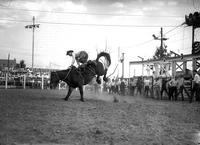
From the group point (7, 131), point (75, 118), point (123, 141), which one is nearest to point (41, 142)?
point (7, 131)

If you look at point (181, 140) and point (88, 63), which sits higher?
point (88, 63)

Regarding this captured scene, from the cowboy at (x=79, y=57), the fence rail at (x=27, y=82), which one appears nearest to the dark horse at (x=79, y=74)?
the cowboy at (x=79, y=57)

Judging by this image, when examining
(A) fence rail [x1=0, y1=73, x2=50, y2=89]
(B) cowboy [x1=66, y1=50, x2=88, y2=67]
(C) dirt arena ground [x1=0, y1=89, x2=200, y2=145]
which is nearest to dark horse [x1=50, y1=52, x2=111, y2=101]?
(B) cowboy [x1=66, y1=50, x2=88, y2=67]

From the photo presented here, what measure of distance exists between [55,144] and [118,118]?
3822mm

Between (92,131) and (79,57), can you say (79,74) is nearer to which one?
(79,57)

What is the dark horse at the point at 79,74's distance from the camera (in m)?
16.0

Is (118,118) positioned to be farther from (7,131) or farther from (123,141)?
(7,131)

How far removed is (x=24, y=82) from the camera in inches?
1451

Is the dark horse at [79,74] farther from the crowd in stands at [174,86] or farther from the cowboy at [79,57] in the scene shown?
the crowd in stands at [174,86]

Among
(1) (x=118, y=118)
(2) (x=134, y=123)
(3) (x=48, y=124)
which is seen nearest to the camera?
(3) (x=48, y=124)

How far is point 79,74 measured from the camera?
53.2 ft

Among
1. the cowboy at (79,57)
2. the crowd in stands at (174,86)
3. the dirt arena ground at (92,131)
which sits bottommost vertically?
the dirt arena ground at (92,131)

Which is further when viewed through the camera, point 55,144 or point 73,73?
point 73,73

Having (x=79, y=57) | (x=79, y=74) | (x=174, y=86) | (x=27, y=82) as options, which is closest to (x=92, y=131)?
(x=79, y=74)
